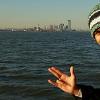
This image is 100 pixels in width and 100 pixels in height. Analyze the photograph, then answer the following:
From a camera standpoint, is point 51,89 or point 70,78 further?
point 51,89

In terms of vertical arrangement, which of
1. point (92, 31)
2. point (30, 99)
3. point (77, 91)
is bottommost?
point (30, 99)

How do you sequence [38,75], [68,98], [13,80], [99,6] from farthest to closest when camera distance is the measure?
[38,75] < [13,80] < [68,98] < [99,6]

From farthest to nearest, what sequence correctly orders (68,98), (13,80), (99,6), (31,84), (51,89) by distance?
(13,80) < (31,84) < (51,89) < (68,98) < (99,6)

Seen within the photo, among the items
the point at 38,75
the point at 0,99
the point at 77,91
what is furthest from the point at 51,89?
the point at 77,91

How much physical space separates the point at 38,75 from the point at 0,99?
7.48 meters

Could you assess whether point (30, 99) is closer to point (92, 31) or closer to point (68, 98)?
point (68, 98)

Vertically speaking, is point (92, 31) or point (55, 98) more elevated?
point (92, 31)

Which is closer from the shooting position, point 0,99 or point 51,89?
point 0,99

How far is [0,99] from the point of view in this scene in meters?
14.2

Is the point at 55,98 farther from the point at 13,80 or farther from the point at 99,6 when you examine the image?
the point at 99,6

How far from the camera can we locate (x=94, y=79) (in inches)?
749

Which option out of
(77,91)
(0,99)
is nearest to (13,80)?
(0,99)

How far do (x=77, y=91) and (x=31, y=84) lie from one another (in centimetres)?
1514

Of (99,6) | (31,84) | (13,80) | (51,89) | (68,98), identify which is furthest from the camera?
(13,80)
